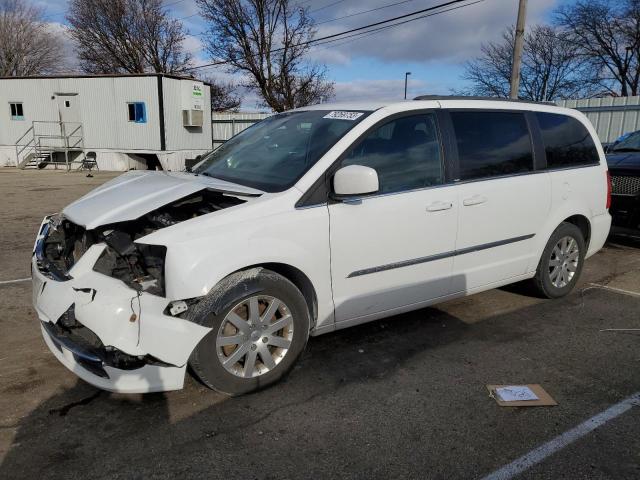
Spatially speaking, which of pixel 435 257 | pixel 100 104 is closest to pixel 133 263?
pixel 435 257

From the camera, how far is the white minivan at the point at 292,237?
2.86 m

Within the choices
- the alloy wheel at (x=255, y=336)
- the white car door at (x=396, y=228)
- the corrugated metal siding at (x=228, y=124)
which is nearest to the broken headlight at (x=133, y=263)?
the alloy wheel at (x=255, y=336)

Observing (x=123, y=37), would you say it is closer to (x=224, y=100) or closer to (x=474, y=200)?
(x=224, y=100)

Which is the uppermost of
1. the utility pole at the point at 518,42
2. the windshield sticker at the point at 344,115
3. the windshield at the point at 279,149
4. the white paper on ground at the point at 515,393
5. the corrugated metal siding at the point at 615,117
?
the utility pole at the point at 518,42

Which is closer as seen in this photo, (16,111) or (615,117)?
(615,117)

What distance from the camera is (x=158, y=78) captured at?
21.3m

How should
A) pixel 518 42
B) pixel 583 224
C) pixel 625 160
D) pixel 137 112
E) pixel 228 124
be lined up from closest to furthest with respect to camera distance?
1. pixel 583 224
2. pixel 625 160
3. pixel 518 42
4. pixel 137 112
5. pixel 228 124

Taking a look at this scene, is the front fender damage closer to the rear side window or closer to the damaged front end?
the damaged front end

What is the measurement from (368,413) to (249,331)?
2.81 ft

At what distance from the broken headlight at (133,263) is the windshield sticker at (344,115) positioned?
5.50 feet

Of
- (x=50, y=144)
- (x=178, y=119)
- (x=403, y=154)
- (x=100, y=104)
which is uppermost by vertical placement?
(x=100, y=104)

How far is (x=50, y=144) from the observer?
76.9 ft

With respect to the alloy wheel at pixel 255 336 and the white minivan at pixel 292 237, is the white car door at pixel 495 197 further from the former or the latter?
the alloy wheel at pixel 255 336

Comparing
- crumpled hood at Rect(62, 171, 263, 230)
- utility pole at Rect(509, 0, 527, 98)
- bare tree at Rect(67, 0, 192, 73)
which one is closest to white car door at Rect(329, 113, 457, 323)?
crumpled hood at Rect(62, 171, 263, 230)
